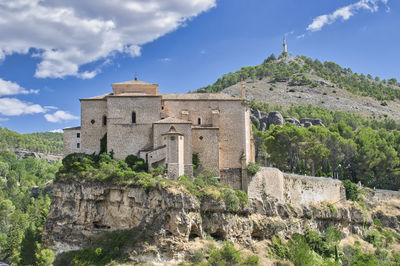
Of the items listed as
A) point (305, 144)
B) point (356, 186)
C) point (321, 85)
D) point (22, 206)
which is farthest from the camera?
point (321, 85)

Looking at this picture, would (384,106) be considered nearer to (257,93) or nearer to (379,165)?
(257,93)

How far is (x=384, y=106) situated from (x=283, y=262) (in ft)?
318

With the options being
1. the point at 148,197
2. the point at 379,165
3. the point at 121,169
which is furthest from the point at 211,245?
the point at 379,165

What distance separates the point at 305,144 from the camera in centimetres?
6306

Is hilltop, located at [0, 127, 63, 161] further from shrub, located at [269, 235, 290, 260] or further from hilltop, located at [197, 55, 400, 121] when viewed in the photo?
shrub, located at [269, 235, 290, 260]

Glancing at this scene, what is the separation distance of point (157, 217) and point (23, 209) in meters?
58.6

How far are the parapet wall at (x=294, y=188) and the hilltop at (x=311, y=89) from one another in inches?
2226

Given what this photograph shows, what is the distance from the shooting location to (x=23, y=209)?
290 ft

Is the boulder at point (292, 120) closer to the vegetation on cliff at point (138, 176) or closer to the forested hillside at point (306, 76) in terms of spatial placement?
the forested hillside at point (306, 76)

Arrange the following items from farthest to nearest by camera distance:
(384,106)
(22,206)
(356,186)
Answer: (384,106), (22,206), (356,186)

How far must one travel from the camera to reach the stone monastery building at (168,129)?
1759 inches

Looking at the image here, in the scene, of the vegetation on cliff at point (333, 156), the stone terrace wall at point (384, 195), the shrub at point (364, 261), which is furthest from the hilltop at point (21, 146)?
the shrub at point (364, 261)

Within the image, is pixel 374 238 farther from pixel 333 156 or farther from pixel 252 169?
pixel 252 169

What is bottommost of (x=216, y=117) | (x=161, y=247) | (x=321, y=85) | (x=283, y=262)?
(x=283, y=262)
